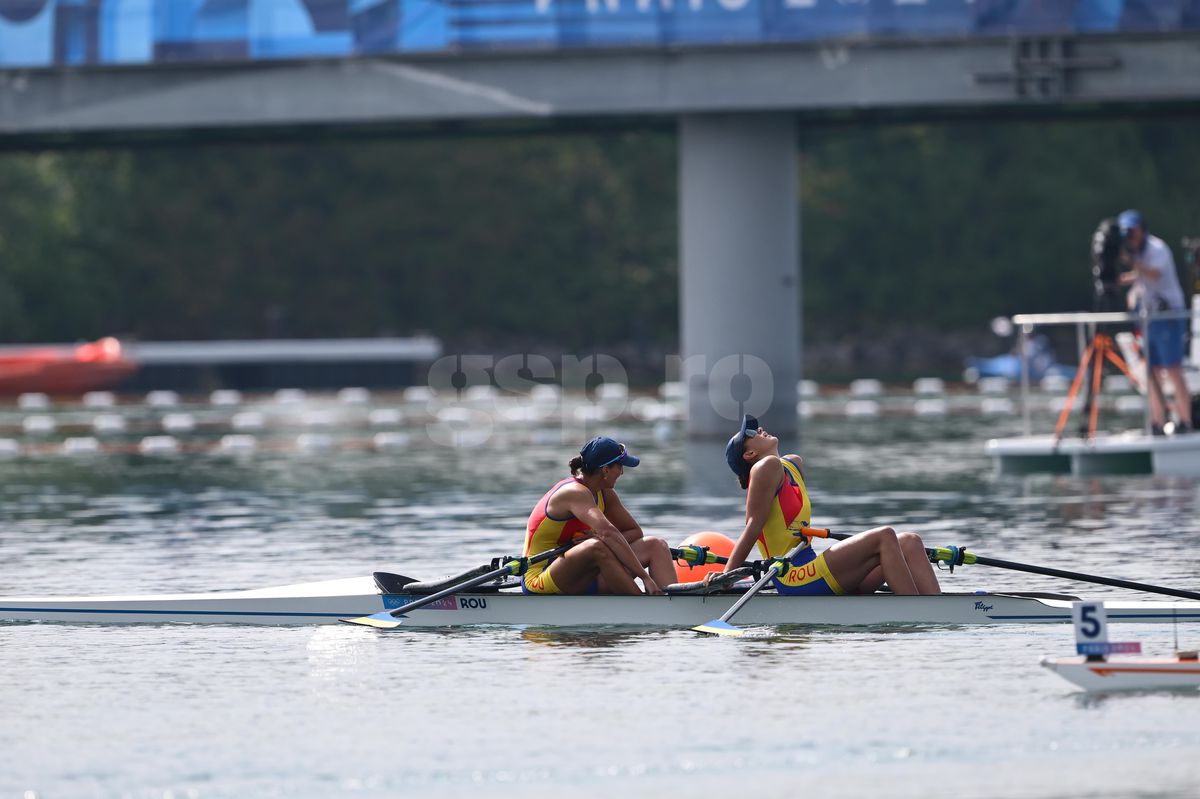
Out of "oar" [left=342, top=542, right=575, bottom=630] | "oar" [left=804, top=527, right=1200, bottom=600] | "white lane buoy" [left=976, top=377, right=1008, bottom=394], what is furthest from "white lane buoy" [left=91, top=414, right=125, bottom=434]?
"oar" [left=804, top=527, right=1200, bottom=600]

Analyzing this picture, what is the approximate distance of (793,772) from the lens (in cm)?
973

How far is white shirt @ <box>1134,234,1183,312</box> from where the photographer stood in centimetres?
2353

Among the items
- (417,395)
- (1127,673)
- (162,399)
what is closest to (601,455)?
(1127,673)

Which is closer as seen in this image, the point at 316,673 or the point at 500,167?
the point at 316,673

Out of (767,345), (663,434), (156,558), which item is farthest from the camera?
(663,434)

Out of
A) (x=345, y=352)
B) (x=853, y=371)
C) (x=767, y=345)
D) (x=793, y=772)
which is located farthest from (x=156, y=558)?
(x=853, y=371)

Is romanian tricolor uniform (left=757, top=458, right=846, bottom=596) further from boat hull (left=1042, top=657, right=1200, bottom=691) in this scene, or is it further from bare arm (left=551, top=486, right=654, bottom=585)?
boat hull (left=1042, top=657, right=1200, bottom=691)

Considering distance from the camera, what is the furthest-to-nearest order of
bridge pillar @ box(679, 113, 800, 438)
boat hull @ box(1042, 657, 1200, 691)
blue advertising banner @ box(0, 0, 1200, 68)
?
bridge pillar @ box(679, 113, 800, 438), blue advertising banner @ box(0, 0, 1200, 68), boat hull @ box(1042, 657, 1200, 691)

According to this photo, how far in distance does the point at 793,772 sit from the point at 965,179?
2678 inches

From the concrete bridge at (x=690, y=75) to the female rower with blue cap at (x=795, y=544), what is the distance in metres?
16.2

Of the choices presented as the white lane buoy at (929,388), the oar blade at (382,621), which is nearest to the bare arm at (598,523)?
the oar blade at (382,621)

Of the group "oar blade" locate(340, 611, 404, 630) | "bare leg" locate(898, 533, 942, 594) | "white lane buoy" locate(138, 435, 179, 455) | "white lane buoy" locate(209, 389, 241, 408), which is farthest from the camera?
"white lane buoy" locate(209, 389, 241, 408)

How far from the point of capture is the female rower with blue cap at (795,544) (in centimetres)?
1327

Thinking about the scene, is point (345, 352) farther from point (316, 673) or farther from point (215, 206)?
point (316, 673)
